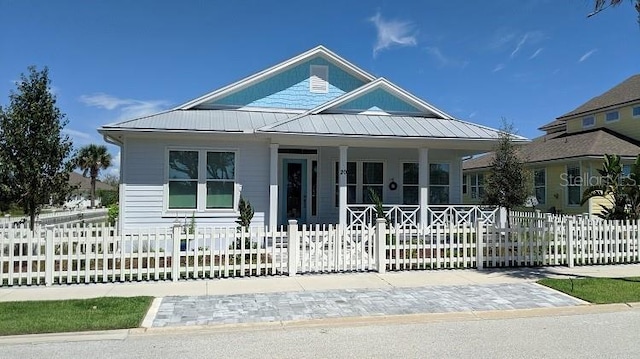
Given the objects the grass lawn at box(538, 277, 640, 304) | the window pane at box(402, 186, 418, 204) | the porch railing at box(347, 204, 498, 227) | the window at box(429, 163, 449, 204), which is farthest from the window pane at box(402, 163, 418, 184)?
the grass lawn at box(538, 277, 640, 304)

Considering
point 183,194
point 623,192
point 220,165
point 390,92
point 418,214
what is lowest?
point 418,214

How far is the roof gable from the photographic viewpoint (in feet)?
78.6

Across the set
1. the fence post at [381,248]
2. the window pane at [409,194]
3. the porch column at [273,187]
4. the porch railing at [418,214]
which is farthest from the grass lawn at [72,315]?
the window pane at [409,194]

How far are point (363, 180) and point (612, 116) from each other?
15.6 meters

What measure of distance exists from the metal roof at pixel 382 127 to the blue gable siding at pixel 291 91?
2041 millimetres

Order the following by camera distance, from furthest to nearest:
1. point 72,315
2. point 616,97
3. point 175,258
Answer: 1. point 616,97
2. point 175,258
3. point 72,315

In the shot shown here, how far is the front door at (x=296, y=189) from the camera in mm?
16641

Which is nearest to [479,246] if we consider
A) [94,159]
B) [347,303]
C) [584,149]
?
[347,303]

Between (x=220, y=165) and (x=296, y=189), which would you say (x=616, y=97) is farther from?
(x=220, y=165)

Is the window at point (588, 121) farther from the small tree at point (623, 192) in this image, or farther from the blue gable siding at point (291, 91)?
the blue gable siding at point (291, 91)

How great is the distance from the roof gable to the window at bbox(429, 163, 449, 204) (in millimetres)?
12019

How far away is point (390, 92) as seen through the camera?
676 inches

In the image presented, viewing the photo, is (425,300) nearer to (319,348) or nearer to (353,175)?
(319,348)

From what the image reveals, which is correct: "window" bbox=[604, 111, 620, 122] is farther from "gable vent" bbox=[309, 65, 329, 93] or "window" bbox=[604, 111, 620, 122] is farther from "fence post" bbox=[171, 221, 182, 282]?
"fence post" bbox=[171, 221, 182, 282]
